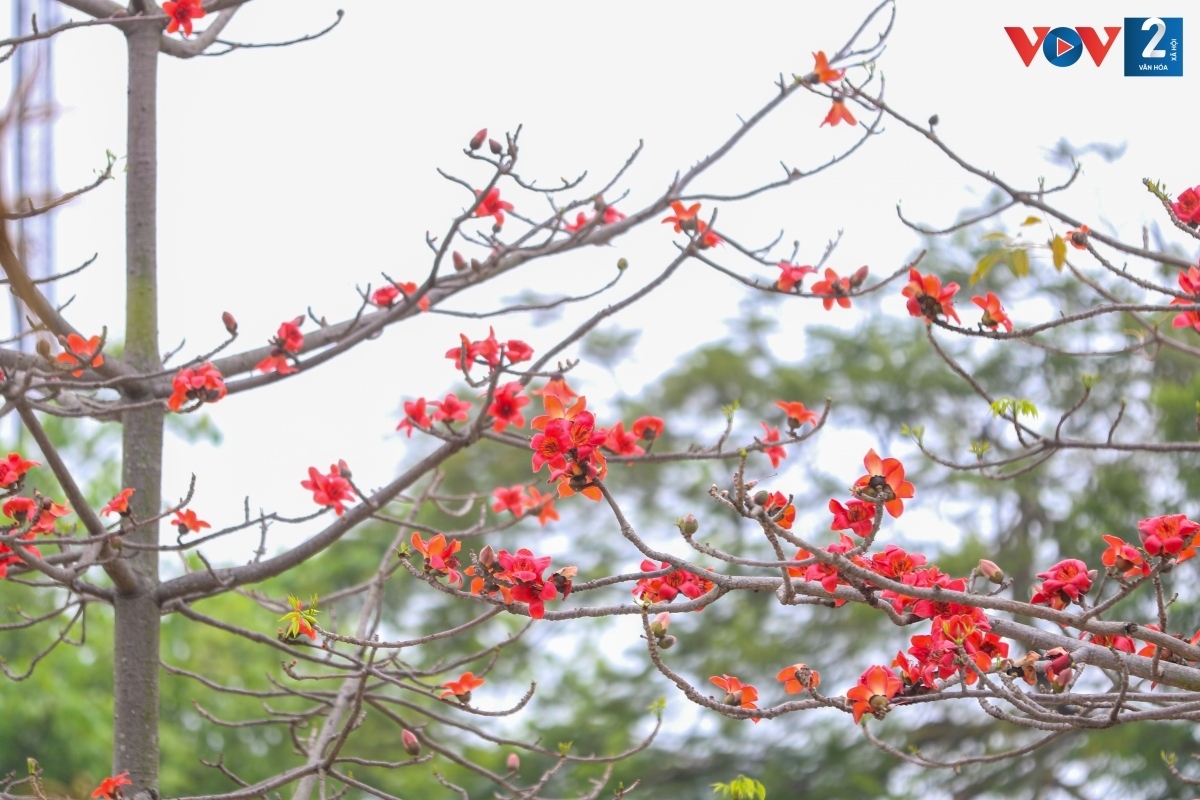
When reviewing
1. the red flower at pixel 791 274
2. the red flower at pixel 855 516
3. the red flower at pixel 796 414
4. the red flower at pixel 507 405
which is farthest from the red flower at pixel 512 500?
the red flower at pixel 855 516

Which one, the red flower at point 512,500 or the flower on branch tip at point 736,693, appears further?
the red flower at point 512,500

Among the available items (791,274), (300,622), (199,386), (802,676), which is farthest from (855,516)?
(199,386)

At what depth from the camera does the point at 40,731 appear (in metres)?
9.96

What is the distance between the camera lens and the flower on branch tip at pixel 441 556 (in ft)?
7.33

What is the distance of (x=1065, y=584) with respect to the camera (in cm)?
211

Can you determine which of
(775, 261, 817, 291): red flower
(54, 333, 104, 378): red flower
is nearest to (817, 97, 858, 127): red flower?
(775, 261, 817, 291): red flower

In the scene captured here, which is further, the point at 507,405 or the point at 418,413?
the point at 418,413

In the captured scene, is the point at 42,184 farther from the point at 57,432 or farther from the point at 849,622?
the point at 57,432

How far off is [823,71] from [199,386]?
1778mm

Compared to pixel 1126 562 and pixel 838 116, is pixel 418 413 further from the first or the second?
pixel 1126 562

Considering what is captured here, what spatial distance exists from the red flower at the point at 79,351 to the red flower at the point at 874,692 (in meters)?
1.76

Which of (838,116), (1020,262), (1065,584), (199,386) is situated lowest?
(1065,584)

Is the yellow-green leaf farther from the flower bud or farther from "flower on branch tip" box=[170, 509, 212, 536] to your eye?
"flower on branch tip" box=[170, 509, 212, 536]

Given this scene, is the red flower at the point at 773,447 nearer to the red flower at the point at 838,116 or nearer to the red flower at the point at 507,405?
the red flower at the point at 507,405
